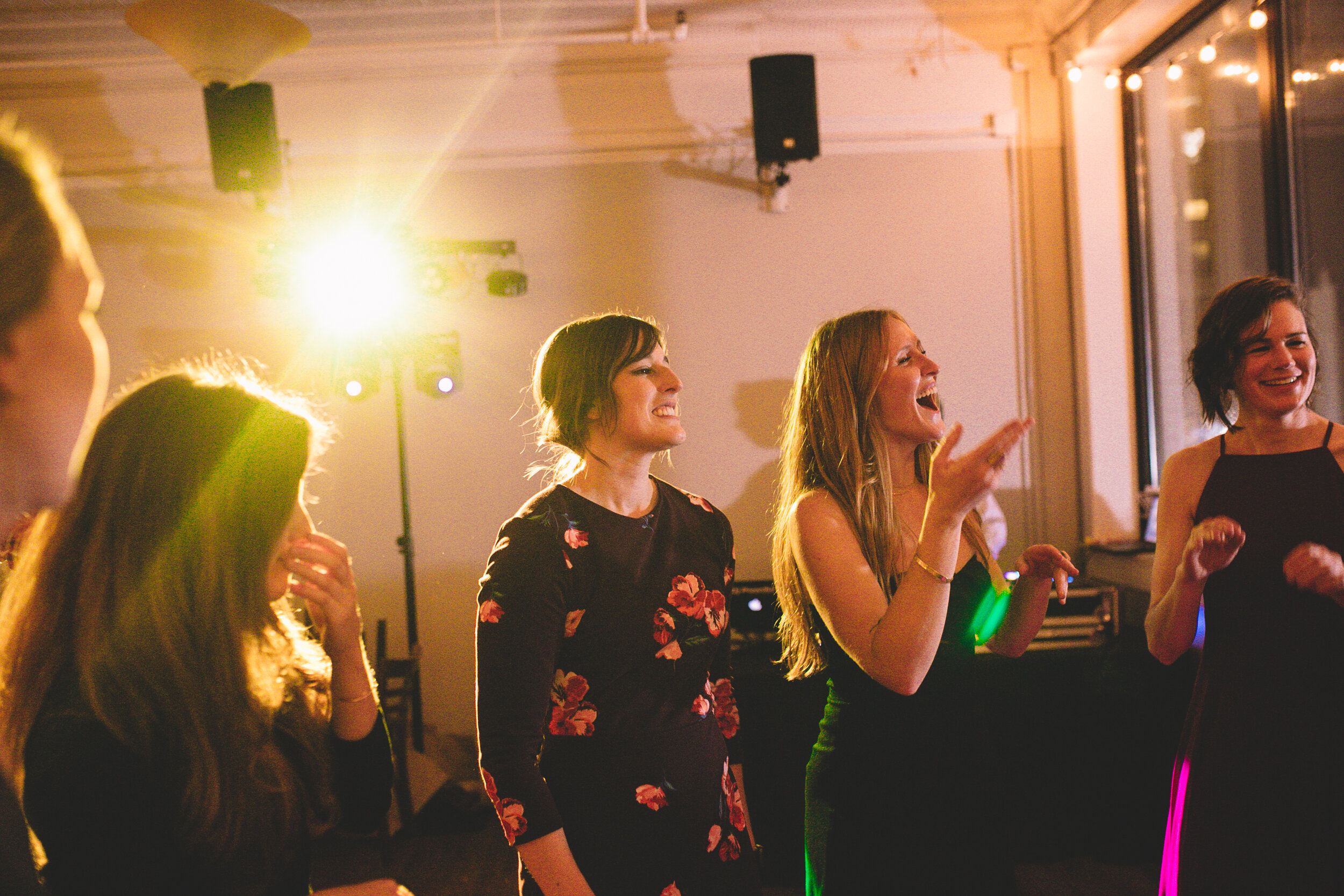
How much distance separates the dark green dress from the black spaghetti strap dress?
0.49m

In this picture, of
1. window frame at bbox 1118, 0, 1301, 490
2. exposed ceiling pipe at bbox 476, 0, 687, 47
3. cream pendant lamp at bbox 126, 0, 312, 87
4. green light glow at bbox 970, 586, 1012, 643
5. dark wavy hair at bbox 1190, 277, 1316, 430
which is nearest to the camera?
green light glow at bbox 970, 586, 1012, 643

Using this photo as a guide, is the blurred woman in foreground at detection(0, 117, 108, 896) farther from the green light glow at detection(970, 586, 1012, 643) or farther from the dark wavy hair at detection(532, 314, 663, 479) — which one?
the green light glow at detection(970, 586, 1012, 643)

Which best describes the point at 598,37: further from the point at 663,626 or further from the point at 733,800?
the point at 733,800

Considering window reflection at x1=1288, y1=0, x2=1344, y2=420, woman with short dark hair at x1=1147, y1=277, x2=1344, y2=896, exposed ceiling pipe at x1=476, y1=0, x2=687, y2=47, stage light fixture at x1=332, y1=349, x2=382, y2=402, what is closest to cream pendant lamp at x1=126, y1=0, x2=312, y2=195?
stage light fixture at x1=332, y1=349, x2=382, y2=402

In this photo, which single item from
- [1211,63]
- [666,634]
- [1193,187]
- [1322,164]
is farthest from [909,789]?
[1211,63]

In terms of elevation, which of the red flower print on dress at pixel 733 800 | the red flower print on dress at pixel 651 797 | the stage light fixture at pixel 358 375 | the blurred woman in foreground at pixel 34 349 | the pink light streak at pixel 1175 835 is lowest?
the pink light streak at pixel 1175 835

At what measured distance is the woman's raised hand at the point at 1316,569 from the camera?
1.38 meters

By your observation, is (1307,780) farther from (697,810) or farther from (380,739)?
(380,739)

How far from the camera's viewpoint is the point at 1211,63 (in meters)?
3.30

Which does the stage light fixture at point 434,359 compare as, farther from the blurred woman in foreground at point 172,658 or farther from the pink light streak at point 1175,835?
the pink light streak at point 1175,835

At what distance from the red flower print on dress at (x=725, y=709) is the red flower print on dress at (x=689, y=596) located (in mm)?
210

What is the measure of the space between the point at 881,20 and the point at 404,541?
3.35 meters

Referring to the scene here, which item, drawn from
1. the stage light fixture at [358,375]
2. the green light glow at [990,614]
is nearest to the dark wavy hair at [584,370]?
the green light glow at [990,614]

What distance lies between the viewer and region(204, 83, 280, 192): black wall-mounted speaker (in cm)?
356
